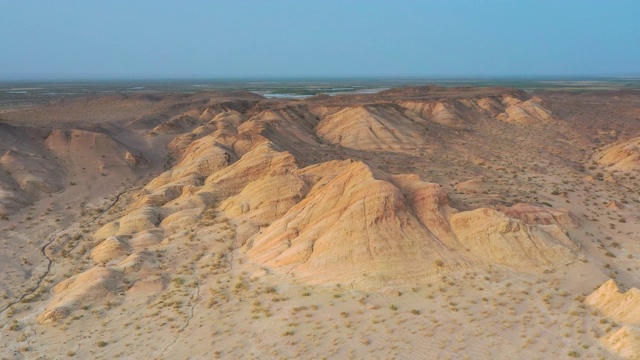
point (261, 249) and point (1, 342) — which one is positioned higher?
point (261, 249)

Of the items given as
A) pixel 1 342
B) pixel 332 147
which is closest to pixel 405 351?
pixel 1 342

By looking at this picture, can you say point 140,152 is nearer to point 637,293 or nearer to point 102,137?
point 102,137

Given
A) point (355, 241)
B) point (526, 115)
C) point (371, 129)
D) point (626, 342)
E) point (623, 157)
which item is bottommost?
point (626, 342)

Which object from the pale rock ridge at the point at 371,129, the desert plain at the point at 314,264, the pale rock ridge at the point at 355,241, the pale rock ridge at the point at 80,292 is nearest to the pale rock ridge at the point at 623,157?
the desert plain at the point at 314,264

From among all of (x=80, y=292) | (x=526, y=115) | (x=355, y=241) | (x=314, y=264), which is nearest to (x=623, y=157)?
(x=526, y=115)

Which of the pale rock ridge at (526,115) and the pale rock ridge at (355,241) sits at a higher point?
the pale rock ridge at (526,115)

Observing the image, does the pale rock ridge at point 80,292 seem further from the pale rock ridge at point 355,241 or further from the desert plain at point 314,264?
the pale rock ridge at point 355,241

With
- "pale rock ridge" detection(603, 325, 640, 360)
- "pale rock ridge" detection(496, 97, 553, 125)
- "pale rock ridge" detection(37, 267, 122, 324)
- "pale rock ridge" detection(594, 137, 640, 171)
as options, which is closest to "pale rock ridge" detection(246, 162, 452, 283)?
"pale rock ridge" detection(37, 267, 122, 324)

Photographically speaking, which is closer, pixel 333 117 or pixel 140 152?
pixel 140 152

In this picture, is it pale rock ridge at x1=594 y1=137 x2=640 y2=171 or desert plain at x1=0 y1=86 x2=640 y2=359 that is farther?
pale rock ridge at x1=594 y1=137 x2=640 y2=171

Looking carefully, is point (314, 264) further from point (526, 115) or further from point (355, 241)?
point (526, 115)

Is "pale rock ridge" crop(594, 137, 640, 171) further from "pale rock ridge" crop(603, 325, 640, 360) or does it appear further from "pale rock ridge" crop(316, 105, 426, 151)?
"pale rock ridge" crop(603, 325, 640, 360)
